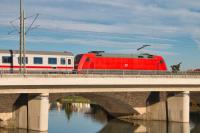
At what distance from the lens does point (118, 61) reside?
6047cm

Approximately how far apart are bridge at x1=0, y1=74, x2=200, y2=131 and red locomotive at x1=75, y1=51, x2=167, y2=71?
4293 millimetres

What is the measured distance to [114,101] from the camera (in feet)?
199

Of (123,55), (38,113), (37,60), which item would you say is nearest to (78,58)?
(37,60)

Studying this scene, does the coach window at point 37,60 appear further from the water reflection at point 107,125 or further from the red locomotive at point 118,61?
the water reflection at point 107,125

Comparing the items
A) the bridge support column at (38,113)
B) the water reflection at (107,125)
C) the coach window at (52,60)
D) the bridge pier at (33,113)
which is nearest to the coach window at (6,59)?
the bridge pier at (33,113)

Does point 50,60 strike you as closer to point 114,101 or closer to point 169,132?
point 114,101

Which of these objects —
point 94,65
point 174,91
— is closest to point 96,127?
point 94,65

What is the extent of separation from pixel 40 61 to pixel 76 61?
7.33 m

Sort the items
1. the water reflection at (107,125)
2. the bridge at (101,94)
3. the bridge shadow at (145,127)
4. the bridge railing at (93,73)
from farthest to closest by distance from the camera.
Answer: the water reflection at (107,125) → the bridge shadow at (145,127) → the bridge at (101,94) → the bridge railing at (93,73)

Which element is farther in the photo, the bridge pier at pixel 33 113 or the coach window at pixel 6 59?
the coach window at pixel 6 59

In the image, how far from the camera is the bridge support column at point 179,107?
2271 inches

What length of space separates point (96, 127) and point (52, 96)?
8837mm

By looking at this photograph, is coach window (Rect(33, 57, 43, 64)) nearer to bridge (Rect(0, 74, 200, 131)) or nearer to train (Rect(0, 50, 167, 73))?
train (Rect(0, 50, 167, 73))

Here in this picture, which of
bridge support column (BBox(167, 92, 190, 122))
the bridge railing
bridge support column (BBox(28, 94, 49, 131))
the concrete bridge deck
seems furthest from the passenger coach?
bridge support column (BBox(167, 92, 190, 122))
